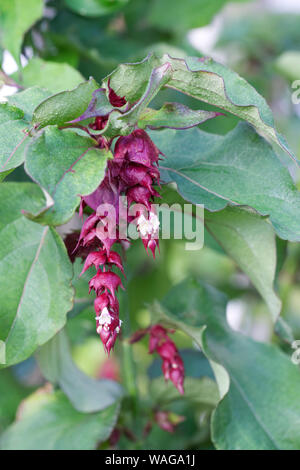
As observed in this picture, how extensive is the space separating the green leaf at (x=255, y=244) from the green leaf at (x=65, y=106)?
0.19m

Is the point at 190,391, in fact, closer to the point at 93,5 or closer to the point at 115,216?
the point at 115,216

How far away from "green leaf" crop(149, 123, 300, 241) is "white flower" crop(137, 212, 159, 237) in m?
0.09

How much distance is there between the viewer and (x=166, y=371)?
73 cm

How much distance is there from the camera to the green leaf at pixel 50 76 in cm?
72

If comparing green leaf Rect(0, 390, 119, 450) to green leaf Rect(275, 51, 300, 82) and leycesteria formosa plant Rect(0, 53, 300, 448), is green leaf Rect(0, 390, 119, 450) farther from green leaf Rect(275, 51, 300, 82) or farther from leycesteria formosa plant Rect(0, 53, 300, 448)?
green leaf Rect(275, 51, 300, 82)

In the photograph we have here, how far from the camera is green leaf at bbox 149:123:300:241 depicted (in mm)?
562

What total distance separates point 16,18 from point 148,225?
48 cm

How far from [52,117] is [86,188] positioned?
88 millimetres

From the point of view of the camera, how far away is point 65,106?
0.50m

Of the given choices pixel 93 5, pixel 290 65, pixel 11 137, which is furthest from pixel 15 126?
pixel 290 65

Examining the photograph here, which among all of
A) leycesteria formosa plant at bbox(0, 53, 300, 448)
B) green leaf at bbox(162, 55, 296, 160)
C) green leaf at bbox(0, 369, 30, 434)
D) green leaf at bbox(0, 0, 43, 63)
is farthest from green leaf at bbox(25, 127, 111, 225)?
green leaf at bbox(0, 369, 30, 434)

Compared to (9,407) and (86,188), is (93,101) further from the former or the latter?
(9,407)

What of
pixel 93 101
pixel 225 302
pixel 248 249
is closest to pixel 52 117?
pixel 93 101

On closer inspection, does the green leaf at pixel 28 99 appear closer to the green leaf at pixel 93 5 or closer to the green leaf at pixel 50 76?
the green leaf at pixel 50 76
